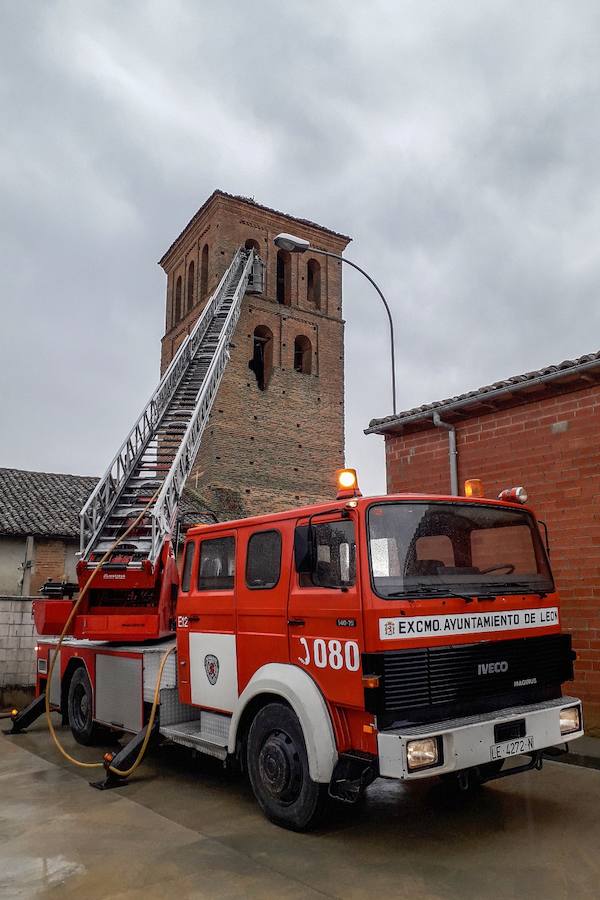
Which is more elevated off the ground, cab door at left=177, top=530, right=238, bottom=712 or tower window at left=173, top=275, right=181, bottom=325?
tower window at left=173, top=275, right=181, bottom=325

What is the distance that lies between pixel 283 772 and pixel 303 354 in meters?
29.1

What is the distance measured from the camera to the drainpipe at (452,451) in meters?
8.64

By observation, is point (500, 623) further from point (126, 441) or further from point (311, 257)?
point (311, 257)

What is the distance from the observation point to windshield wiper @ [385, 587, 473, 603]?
14.2 ft

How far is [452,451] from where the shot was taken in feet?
28.7

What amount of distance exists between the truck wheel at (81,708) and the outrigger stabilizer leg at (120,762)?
1.27 metres

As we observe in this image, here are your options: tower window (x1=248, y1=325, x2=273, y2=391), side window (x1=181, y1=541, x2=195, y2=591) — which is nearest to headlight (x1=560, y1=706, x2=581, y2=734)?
side window (x1=181, y1=541, x2=195, y2=591)

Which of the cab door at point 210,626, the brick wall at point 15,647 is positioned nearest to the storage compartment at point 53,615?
the cab door at point 210,626

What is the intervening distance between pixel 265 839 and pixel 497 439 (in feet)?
17.5

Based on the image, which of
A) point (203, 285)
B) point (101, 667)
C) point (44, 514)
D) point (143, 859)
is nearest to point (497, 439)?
point (101, 667)

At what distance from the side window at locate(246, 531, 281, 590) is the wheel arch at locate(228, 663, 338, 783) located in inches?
24.1

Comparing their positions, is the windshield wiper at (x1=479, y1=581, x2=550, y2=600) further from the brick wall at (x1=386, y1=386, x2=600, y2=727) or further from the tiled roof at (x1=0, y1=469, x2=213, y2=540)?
the tiled roof at (x1=0, y1=469, x2=213, y2=540)

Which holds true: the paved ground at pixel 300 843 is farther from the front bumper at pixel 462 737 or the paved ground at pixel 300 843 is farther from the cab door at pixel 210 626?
the cab door at pixel 210 626

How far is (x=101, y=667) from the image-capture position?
7023 millimetres
